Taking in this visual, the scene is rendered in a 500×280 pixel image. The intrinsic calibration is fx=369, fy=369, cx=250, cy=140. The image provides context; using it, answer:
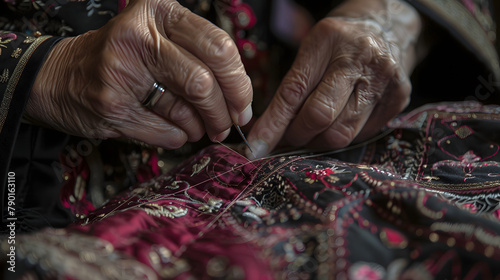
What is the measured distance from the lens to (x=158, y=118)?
0.64 m

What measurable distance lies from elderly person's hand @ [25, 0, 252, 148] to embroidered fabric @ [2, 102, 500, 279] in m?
0.10

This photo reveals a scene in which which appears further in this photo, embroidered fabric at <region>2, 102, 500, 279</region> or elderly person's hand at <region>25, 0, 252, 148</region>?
elderly person's hand at <region>25, 0, 252, 148</region>

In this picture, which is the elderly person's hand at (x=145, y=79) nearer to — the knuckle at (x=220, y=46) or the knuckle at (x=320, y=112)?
the knuckle at (x=220, y=46)

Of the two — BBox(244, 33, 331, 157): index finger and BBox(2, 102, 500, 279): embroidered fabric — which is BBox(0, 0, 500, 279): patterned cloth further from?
BBox(244, 33, 331, 157): index finger

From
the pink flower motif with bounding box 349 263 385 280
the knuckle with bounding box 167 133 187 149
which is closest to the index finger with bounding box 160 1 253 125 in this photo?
the knuckle with bounding box 167 133 187 149

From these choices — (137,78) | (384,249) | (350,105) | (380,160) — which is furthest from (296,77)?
(384,249)

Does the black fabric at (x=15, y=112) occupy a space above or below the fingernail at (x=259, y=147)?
above

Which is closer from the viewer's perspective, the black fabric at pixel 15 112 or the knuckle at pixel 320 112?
the black fabric at pixel 15 112

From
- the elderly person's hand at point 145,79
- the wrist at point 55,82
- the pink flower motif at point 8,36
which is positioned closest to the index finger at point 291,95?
the elderly person's hand at point 145,79

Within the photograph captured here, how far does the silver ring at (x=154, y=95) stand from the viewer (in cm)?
59

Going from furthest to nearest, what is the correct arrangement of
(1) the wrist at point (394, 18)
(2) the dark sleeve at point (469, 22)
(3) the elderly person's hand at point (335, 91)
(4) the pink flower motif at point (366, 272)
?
(2) the dark sleeve at point (469, 22)
(1) the wrist at point (394, 18)
(3) the elderly person's hand at point (335, 91)
(4) the pink flower motif at point (366, 272)

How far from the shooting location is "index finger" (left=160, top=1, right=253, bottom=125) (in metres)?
0.55

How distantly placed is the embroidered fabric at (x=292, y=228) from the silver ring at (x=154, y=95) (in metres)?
0.13

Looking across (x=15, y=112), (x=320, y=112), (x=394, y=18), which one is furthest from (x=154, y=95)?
(x=394, y=18)
